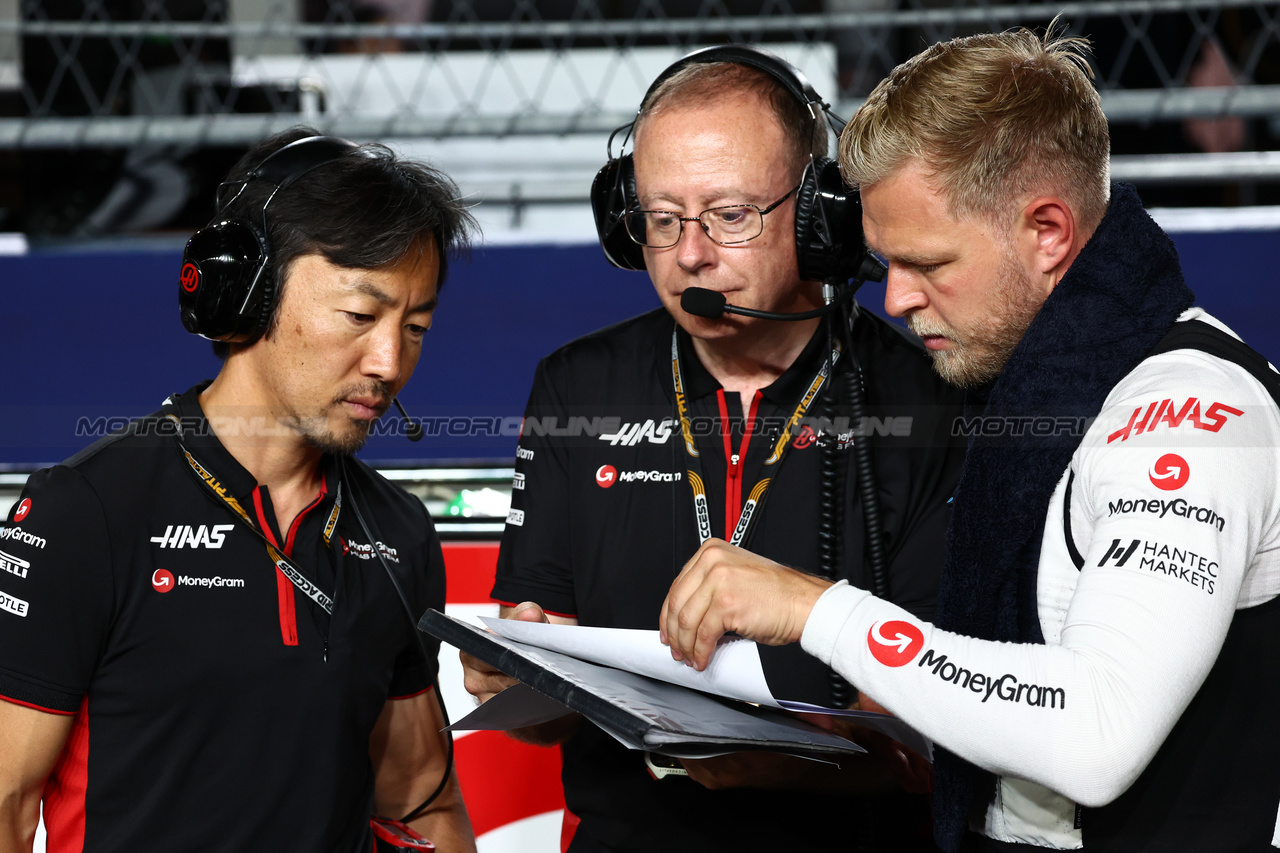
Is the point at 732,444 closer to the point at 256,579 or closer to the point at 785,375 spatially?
the point at 785,375

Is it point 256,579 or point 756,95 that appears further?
point 756,95

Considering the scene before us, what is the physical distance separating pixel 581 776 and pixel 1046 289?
89 cm

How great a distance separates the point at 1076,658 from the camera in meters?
0.92

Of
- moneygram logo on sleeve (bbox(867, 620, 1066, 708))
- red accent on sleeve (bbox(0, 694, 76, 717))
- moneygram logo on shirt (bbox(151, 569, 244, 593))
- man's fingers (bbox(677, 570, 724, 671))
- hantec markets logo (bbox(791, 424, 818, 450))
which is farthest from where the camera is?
hantec markets logo (bbox(791, 424, 818, 450))

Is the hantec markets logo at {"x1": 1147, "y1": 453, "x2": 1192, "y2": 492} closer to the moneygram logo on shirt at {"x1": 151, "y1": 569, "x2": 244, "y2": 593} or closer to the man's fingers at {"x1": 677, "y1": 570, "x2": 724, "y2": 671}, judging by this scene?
A: the man's fingers at {"x1": 677, "y1": 570, "x2": 724, "y2": 671}

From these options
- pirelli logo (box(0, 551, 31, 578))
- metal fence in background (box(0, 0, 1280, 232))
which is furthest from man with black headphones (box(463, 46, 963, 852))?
metal fence in background (box(0, 0, 1280, 232))

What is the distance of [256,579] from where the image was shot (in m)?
1.44

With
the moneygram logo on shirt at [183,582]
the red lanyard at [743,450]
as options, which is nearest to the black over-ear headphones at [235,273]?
the moneygram logo on shirt at [183,582]

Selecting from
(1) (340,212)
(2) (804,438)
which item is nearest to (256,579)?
(1) (340,212)

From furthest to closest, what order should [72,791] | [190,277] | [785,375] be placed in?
[785,375], [190,277], [72,791]

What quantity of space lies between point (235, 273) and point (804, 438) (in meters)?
0.80

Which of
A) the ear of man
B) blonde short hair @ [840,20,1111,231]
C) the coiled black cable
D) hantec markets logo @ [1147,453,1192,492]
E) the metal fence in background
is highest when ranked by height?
the metal fence in background

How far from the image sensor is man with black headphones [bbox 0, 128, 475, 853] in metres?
1.32

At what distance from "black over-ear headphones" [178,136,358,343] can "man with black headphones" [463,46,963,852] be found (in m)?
0.43
